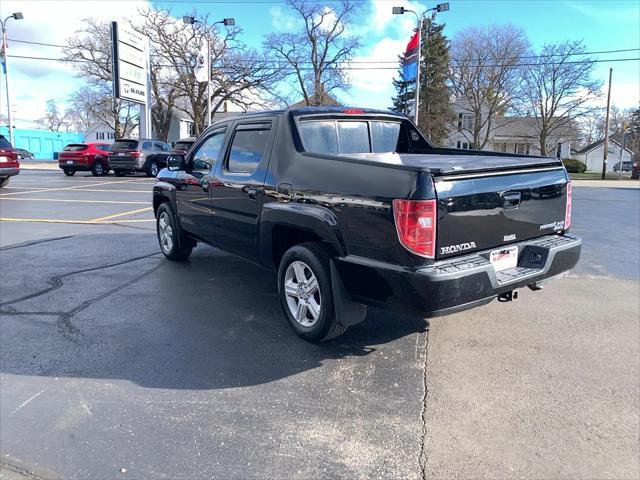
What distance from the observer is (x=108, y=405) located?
126 inches

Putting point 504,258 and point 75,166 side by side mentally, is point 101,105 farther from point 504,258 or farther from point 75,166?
point 504,258

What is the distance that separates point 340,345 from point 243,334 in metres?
0.87

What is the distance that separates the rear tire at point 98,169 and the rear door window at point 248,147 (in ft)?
74.4

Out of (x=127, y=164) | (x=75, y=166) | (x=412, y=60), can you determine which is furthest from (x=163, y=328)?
(x=75, y=166)

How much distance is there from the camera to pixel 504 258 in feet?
12.0

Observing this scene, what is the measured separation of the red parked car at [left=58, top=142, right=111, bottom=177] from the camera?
24844mm

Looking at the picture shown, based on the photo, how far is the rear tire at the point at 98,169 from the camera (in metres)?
25.1

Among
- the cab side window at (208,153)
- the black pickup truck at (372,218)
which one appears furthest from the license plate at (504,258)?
the cab side window at (208,153)

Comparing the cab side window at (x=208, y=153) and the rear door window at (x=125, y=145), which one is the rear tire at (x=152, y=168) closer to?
the rear door window at (x=125, y=145)

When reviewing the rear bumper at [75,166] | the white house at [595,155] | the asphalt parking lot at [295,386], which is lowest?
the asphalt parking lot at [295,386]

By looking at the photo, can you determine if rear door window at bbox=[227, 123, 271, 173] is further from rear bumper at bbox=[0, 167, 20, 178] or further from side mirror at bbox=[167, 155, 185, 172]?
rear bumper at bbox=[0, 167, 20, 178]

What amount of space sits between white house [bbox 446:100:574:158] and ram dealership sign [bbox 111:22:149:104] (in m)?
40.9

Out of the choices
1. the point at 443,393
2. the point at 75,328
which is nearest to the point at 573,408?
the point at 443,393

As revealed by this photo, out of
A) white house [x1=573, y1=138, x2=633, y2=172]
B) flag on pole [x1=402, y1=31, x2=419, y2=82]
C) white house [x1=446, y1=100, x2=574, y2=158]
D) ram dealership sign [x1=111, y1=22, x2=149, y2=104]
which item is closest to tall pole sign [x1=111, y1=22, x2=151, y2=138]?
ram dealership sign [x1=111, y1=22, x2=149, y2=104]
